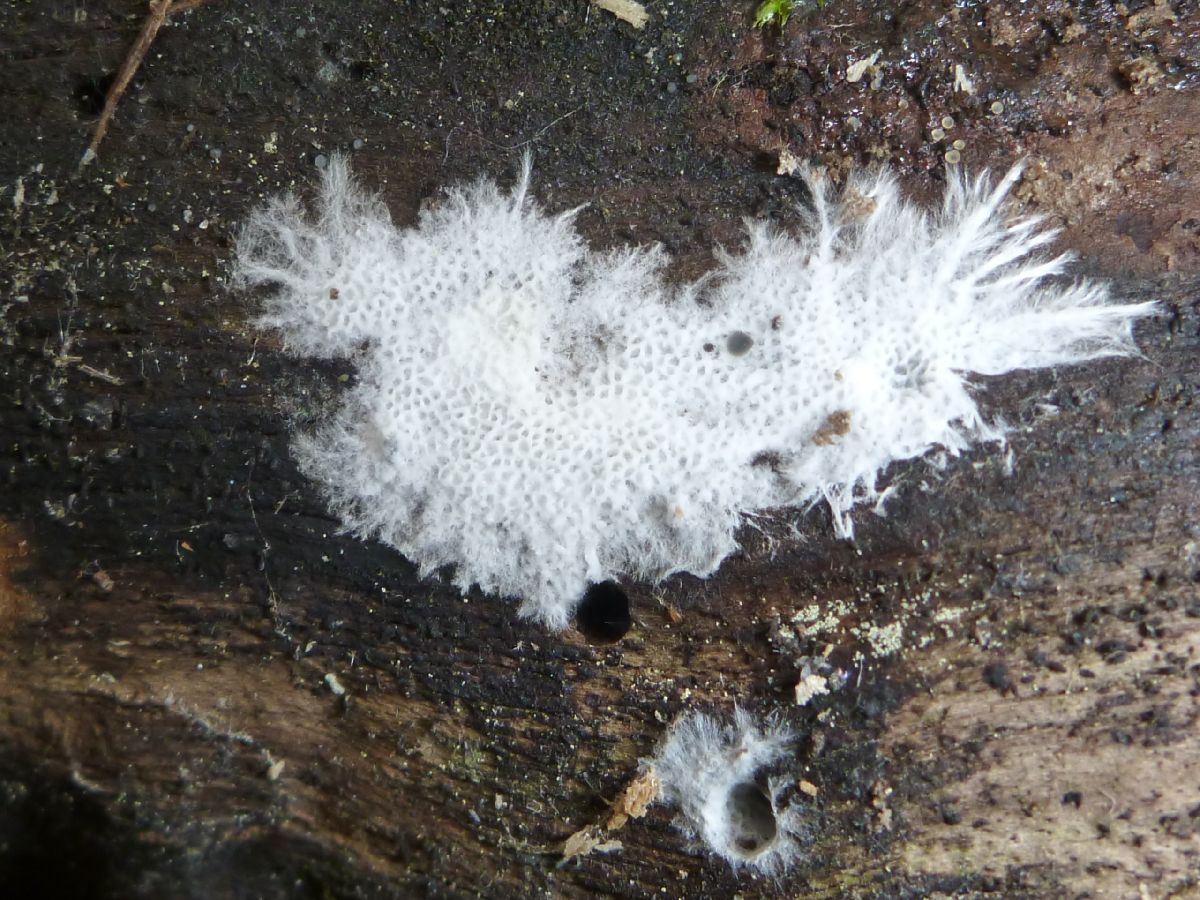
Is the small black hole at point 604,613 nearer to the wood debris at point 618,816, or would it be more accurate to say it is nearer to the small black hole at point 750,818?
the wood debris at point 618,816

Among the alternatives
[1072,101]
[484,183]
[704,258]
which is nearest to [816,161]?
[704,258]

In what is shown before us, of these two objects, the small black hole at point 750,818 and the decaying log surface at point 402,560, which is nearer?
the decaying log surface at point 402,560

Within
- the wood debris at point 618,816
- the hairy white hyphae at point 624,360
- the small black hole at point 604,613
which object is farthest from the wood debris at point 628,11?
the wood debris at point 618,816

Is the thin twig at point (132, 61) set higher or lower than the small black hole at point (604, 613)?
higher

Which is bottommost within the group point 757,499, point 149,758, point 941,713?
point 941,713

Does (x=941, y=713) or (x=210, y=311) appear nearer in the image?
(x=941, y=713)

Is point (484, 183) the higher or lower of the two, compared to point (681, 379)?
higher

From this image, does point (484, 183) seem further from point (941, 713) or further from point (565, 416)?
point (941, 713)

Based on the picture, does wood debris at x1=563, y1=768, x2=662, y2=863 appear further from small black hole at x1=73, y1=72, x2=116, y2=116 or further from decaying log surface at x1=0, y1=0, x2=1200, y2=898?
small black hole at x1=73, y1=72, x2=116, y2=116
